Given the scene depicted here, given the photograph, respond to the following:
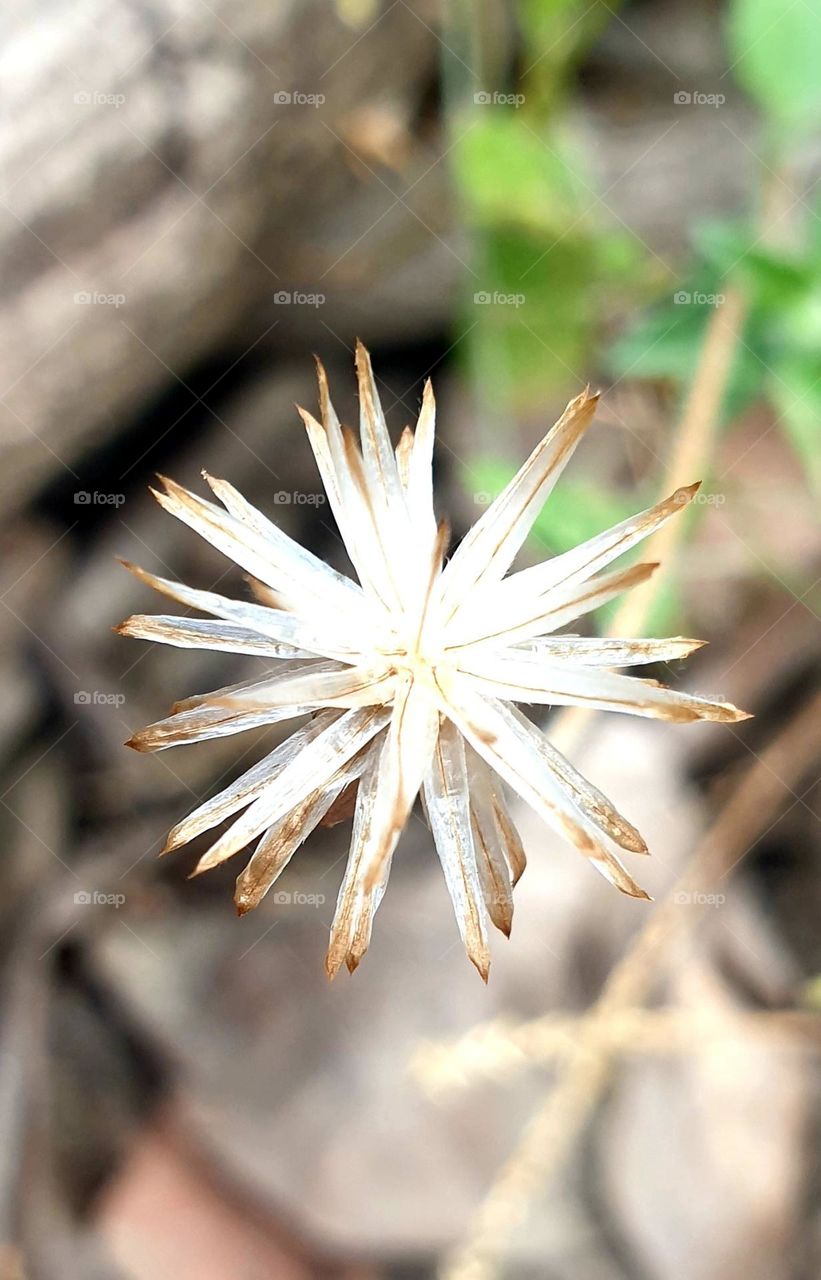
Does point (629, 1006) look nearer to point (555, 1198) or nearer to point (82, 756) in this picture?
point (555, 1198)

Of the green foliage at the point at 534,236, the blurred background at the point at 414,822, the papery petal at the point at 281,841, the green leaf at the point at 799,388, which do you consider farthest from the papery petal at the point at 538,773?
the green foliage at the point at 534,236

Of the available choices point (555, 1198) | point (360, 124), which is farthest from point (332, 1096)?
point (360, 124)

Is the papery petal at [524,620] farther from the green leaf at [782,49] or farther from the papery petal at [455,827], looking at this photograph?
the green leaf at [782,49]

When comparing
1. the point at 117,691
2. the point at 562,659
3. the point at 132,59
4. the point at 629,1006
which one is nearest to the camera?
the point at 562,659

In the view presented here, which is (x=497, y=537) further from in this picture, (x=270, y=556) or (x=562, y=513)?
(x=562, y=513)

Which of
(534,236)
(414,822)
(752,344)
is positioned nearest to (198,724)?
(414,822)

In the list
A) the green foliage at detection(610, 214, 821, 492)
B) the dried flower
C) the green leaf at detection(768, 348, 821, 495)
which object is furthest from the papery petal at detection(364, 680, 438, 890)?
the green leaf at detection(768, 348, 821, 495)
